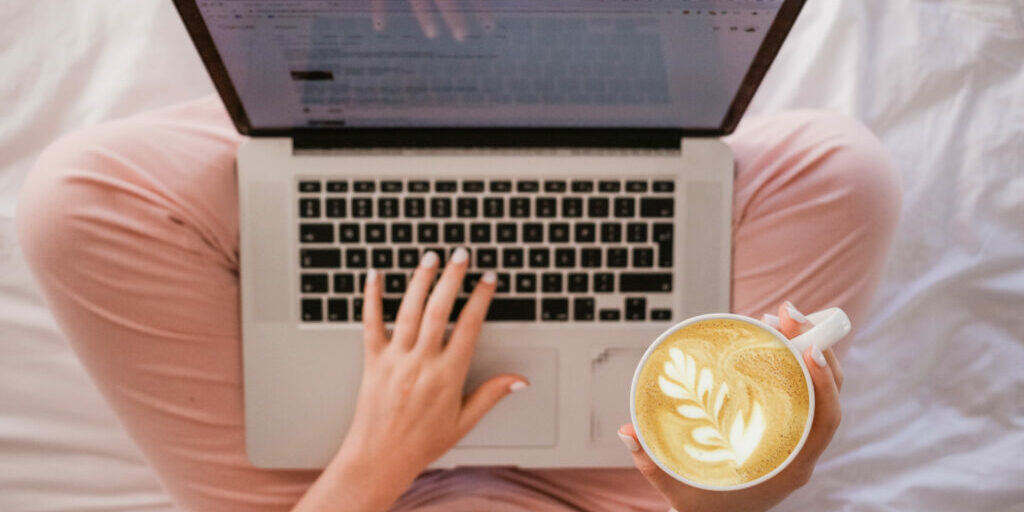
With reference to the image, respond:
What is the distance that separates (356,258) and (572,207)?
227 mm

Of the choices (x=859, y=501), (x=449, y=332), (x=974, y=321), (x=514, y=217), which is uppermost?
(x=514, y=217)

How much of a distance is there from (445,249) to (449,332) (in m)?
0.09

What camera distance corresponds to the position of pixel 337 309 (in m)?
0.79

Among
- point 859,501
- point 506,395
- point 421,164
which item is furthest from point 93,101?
point 859,501

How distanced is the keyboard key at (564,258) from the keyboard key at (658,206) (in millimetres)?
84

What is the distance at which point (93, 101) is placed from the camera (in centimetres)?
97

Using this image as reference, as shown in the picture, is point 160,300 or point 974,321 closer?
point 160,300

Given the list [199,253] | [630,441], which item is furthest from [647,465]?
[199,253]

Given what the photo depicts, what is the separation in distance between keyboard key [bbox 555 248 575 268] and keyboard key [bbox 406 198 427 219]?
0.47 ft

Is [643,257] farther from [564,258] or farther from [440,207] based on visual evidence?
[440,207]

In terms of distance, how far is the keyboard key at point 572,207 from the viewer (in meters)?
0.79

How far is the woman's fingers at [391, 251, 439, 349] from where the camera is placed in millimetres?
766

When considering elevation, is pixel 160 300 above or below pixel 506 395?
above

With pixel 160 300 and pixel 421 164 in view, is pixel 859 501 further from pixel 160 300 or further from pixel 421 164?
pixel 160 300
